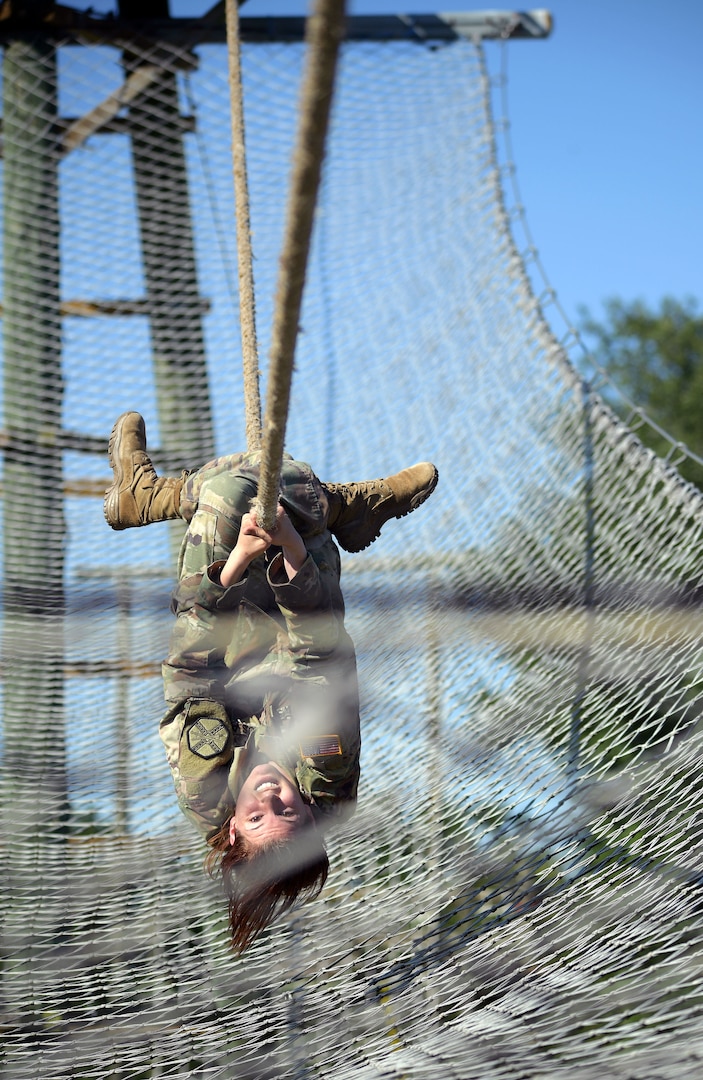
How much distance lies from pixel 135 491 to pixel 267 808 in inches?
18.5

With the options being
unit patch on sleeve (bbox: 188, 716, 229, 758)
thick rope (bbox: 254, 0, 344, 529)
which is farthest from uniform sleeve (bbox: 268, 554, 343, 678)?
thick rope (bbox: 254, 0, 344, 529)

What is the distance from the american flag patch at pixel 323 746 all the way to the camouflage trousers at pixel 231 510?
211mm

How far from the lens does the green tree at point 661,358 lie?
36.6 feet

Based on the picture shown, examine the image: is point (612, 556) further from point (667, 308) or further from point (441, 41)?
point (667, 308)

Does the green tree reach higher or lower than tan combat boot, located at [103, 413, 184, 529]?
lower

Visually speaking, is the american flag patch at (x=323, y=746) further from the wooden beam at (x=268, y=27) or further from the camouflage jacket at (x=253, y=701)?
the wooden beam at (x=268, y=27)

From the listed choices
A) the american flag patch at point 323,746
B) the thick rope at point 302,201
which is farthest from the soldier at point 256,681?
the thick rope at point 302,201

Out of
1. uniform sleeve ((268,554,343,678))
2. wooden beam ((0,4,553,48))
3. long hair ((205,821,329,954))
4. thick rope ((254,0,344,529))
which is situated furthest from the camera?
wooden beam ((0,4,553,48))

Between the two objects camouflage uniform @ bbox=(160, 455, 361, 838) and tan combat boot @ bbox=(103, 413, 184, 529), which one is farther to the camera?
tan combat boot @ bbox=(103, 413, 184, 529)

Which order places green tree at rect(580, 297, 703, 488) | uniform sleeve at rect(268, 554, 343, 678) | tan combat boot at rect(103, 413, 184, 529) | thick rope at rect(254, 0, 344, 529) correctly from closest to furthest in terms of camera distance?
thick rope at rect(254, 0, 344, 529) < uniform sleeve at rect(268, 554, 343, 678) < tan combat boot at rect(103, 413, 184, 529) < green tree at rect(580, 297, 703, 488)

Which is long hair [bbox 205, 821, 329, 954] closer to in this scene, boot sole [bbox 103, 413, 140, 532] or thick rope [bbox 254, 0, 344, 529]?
boot sole [bbox 103, 413, 140, 532]

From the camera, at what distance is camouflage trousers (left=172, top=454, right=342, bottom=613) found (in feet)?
4.50

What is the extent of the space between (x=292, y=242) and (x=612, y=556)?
1394 millimetres

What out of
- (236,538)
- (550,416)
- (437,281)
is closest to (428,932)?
(236,538)
